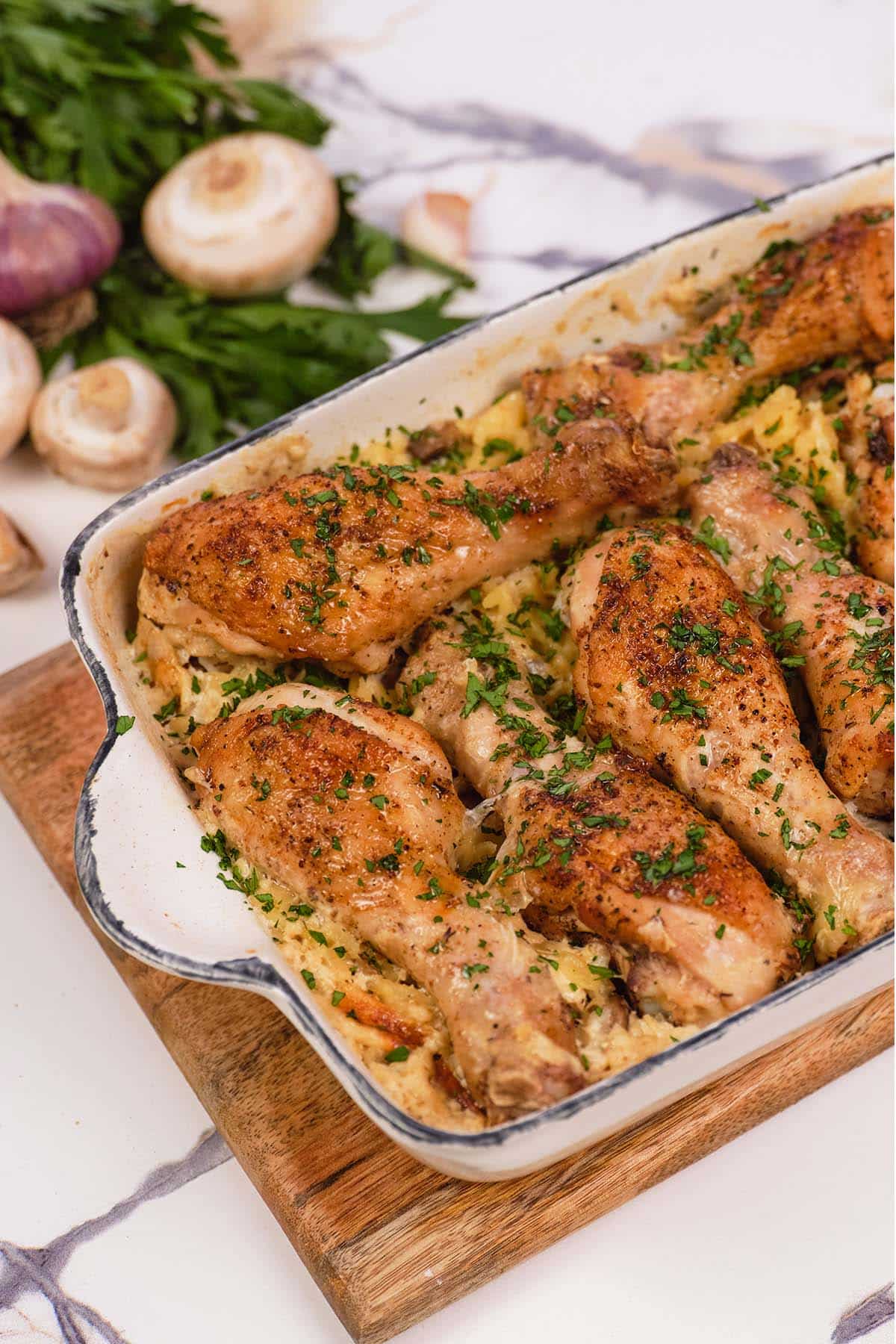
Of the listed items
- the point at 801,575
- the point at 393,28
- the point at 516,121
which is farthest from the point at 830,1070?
the point at 393,28

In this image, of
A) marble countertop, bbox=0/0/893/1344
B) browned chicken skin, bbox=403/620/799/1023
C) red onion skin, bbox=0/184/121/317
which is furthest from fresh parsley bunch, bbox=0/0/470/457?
browned chicken skin, bbox=403/620/799/1023

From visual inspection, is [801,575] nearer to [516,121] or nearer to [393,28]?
[516,121]

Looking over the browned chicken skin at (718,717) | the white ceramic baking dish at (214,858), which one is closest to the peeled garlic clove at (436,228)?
the white ceramic baking dish at (214,858)

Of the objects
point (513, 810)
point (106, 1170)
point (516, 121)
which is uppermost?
point (516, 121)

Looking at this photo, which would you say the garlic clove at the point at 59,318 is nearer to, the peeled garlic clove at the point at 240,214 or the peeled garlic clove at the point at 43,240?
the peeled garlic clove at the point at 43,240

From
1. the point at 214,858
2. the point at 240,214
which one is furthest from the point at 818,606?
the point at 240,214

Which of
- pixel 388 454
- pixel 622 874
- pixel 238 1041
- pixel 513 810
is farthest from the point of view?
pixel 388 454

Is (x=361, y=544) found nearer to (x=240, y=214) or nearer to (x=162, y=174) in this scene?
(x=240, y=214)
